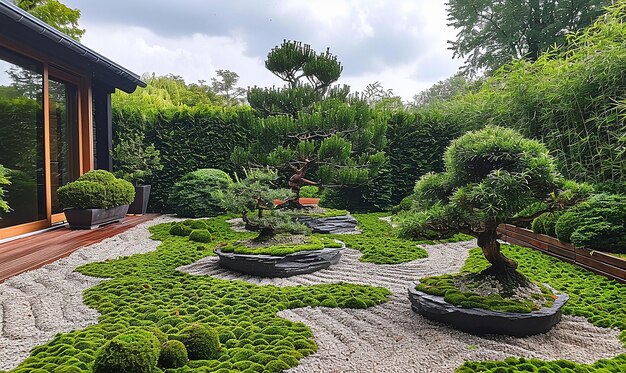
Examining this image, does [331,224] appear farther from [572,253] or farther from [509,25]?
[509,25]

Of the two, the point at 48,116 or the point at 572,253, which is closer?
the point at 572,253

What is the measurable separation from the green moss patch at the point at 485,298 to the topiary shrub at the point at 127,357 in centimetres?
173

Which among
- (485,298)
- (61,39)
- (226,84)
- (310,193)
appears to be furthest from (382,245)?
(226,84)

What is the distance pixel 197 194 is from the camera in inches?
314

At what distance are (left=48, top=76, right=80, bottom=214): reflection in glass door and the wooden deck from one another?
0.97 m

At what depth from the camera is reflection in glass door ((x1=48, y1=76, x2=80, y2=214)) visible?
6480 millimetres

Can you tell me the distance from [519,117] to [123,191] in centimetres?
645

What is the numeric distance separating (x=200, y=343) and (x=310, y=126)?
12.8 ft

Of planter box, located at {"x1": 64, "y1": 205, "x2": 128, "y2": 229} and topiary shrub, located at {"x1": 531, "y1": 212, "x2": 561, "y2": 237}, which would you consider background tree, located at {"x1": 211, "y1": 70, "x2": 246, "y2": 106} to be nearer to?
planter box, located at {"x1": 64, "y1": 205, "x2": 128, "y2": 229}

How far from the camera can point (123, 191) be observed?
22.2 feet

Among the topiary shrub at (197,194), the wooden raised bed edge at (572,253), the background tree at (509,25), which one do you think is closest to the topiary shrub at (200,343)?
the wooden raised bed edge at (572,253)

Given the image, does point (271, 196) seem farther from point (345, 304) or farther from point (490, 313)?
point (490, 313)

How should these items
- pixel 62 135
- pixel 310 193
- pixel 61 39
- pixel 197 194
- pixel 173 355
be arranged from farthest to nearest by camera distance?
1. pixel 310 193
2. pixel 197 194
3. pixel 62 135
4. pixel 61 39
5. pixel 173 355

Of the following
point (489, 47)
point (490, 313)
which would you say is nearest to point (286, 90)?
point (490, 313)
